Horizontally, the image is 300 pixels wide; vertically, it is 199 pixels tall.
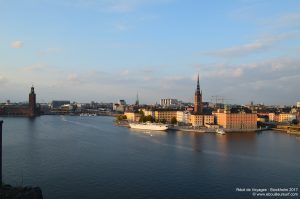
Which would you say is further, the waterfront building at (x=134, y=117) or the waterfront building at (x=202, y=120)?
the waterfront building at (x=134, y=117)

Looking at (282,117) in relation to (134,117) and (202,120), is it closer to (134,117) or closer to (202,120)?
→ (202,120)

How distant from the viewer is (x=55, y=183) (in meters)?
12.3

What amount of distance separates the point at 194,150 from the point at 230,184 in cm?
805

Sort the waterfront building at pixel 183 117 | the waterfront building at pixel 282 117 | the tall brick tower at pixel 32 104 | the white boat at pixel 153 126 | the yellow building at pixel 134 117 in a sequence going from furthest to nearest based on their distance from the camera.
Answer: the tall brick tower at pixel 32 104
the yellow building at pixel 134 117
the waterfront building at pixel 282 117
the waterfront building at pixel 183 117
the white boat at pixel 153 126

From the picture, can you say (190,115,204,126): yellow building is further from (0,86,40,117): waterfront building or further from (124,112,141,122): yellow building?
(0,86,40,117): waterfront building

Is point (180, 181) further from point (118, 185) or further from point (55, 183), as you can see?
point (55, 183)

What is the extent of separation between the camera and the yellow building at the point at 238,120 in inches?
1513

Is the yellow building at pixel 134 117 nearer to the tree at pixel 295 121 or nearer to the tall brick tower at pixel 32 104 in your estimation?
the tree at pixel 295 121

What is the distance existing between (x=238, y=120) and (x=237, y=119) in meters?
0.17

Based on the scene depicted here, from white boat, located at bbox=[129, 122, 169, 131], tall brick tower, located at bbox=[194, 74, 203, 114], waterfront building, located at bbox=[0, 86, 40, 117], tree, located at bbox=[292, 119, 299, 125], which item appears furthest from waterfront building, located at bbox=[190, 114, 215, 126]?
waterfront building, located at bbox=[0, 86, 40, 117]

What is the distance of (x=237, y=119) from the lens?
38.8 m

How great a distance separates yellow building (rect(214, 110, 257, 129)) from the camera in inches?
1513

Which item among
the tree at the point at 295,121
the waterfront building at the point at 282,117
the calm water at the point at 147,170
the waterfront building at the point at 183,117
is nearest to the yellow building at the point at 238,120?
the waterfront building at the point at 183,117

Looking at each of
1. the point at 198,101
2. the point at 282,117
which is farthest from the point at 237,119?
the point at 282,117
